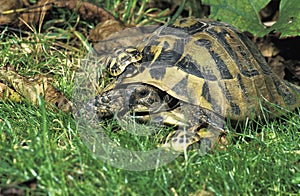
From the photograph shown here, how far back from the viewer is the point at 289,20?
5.20m

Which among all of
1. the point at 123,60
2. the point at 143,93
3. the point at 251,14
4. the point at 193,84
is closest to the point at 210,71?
the point at 193,84

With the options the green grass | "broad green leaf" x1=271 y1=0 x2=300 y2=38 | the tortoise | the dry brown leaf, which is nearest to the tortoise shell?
the tortoise

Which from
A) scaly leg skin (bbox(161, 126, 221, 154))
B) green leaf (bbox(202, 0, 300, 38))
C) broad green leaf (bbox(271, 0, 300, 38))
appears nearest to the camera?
scaly leg skin (bbox(161, 126, 221, 154))

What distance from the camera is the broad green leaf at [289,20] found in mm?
5057

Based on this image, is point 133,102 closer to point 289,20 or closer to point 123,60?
point 123,60

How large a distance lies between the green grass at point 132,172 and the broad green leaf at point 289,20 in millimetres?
1198

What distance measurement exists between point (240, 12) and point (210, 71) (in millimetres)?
1498

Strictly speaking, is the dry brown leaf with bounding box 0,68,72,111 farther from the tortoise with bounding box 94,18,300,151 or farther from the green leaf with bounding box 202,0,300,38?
the green leaf with bounding box 202,0,300,38

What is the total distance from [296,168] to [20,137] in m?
1.71

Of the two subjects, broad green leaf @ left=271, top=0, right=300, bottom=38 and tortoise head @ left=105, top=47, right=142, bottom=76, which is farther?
broad green leaf @ left=271, top=0, right=300, bottom=38

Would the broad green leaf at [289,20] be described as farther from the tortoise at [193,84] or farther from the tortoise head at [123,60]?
the tortoise head at [123,60]

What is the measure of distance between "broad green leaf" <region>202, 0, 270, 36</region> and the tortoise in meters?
0.82

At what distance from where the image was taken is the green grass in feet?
10.1

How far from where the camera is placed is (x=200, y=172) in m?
3.31
